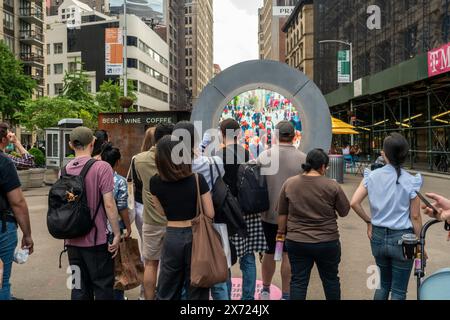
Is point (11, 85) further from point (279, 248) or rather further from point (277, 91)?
point (279, 248)

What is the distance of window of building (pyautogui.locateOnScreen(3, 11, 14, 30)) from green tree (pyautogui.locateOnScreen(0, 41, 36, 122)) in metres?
17.4

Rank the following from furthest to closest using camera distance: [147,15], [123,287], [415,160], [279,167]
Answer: [147,15]
[415,160]
[279,167]
[123,287]

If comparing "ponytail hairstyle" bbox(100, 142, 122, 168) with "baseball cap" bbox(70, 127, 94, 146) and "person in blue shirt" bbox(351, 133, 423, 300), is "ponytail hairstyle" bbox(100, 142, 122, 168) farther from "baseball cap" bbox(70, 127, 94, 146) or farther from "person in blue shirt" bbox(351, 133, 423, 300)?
"person in blue shirt" bbox(351, 133, 423, 300)

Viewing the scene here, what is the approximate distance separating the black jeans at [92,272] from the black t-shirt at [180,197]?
71 cm

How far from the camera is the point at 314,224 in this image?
368 centimetres

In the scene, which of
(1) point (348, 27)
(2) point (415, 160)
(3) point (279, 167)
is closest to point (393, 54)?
(2) point (415, 160)

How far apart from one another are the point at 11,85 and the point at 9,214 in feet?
119

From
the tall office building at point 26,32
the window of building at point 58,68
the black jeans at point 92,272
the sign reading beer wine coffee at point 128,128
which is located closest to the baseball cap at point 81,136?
the black jeans at point 92,272

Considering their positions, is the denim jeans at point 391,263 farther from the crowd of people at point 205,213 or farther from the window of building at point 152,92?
the window of building at point 152,92

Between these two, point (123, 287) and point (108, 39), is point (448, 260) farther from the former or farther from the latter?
point (108, 39)

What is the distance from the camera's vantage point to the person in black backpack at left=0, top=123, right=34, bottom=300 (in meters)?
3.64

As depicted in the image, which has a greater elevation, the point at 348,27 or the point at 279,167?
the point at 348,27
